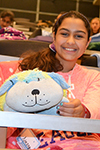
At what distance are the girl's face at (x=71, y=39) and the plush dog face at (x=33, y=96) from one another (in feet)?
1.67

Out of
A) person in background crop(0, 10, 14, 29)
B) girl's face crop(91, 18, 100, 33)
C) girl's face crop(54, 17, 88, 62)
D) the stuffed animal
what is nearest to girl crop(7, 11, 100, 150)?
girl's face crop(54, 17, 88, 62)

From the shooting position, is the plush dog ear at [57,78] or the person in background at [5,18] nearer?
the plush dog ear at [57,78]

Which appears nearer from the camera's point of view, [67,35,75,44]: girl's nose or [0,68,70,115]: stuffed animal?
[0,68,70,115]: stuffed animal

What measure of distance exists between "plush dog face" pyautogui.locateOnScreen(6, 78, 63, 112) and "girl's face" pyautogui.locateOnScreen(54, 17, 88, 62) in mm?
508

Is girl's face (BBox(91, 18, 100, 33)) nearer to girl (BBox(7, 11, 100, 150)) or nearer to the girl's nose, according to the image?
girl (BBox(7, 11, 100, 150))

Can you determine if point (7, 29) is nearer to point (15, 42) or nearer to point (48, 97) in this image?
point (15, 42)

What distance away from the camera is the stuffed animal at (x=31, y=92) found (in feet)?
2.03

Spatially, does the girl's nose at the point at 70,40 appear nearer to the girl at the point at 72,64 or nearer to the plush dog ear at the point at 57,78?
the girl at the point at 72,64

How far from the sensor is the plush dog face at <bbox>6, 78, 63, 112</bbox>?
62 centimetres

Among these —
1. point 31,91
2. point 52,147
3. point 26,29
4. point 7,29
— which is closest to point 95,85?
point 52,147

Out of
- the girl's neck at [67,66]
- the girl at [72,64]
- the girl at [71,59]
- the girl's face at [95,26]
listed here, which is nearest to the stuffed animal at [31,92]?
the girl at [72,64]

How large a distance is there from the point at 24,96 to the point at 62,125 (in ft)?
0.51

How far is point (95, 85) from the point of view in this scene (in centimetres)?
108

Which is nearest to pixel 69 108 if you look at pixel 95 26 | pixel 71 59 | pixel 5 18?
pixel 71 59
